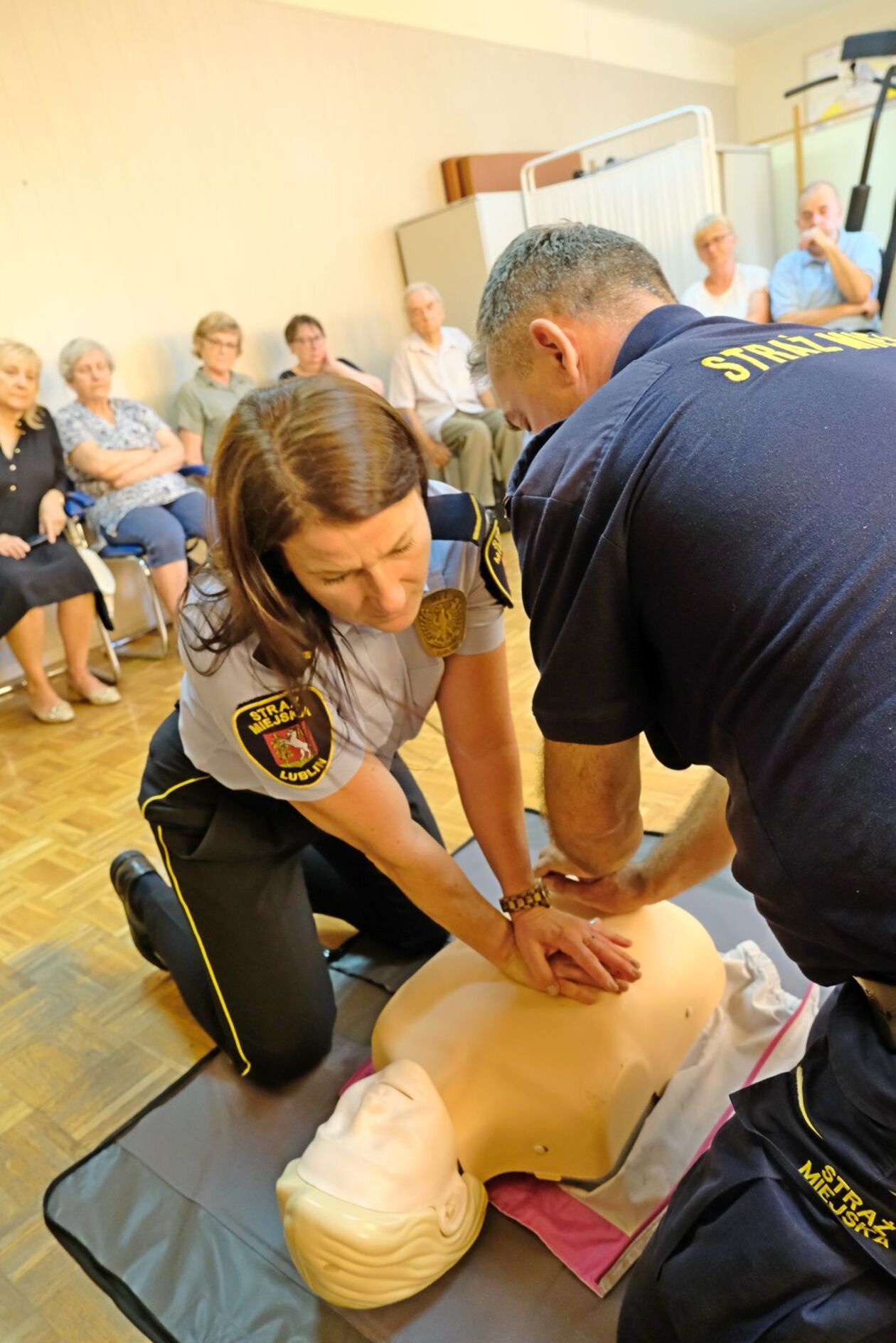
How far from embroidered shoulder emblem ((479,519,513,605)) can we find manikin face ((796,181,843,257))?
3.82 metres

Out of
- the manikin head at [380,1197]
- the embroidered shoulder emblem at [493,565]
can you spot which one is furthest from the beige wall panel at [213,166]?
the manikin head at [380,1197]

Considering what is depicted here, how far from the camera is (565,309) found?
0.94 metres

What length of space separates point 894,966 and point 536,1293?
0.65m

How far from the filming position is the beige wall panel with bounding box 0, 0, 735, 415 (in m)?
3.45

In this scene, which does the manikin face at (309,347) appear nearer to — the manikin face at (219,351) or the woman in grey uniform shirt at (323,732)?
the manikin face at (219,351)

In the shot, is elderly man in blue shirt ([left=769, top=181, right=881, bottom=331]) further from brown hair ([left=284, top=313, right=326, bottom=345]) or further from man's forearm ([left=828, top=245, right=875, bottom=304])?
brown hair ([left=284, top=313, right=326, bottom=345])

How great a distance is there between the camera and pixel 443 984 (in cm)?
121

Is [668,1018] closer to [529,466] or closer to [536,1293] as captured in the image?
[536,1293]

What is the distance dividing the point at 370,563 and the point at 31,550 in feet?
8.48

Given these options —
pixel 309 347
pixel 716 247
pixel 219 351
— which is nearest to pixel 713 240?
pixel 716 247

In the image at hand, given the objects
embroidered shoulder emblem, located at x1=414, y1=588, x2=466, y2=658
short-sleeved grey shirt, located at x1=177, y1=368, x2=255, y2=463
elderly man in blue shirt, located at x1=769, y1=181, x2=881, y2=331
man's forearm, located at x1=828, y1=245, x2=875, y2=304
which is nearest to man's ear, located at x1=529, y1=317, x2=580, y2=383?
embroidered shoulder emblem, located at x1=414, y1=588, x2=466, y2=658

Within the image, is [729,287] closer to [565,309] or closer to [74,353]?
[74,353]

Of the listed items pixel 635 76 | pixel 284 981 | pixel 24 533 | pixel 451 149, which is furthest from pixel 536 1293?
pixel 635 76

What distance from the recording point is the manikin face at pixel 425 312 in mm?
4234
